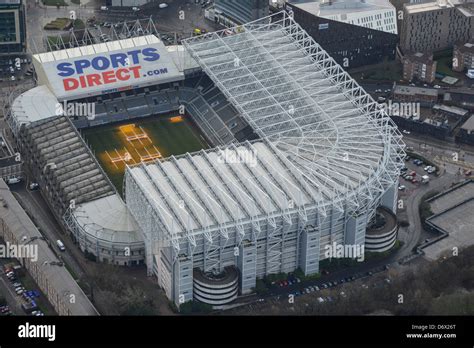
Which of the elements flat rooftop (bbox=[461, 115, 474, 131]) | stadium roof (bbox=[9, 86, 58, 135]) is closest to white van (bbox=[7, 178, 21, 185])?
stadium roof (bbox=[9, 86, 58, 135])

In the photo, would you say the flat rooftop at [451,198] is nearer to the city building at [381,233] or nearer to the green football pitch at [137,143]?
the city building at [381,233]

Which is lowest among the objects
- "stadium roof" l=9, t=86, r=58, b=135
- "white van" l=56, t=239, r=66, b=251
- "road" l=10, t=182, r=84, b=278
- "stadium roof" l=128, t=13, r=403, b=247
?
"road" l=10, t=182, r=84, b=278

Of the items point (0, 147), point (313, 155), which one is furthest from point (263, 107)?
point (0, 147)

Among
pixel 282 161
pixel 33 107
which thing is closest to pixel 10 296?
pixel 282 161

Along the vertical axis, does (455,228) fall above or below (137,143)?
below

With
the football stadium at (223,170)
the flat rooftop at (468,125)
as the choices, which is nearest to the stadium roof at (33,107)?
the football stadium at (223,170)

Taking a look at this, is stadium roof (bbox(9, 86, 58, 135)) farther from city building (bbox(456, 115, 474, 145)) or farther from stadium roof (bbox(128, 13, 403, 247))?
city building (bbox(456, 115, 474, 145))

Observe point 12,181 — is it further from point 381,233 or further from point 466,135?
point 466,135
